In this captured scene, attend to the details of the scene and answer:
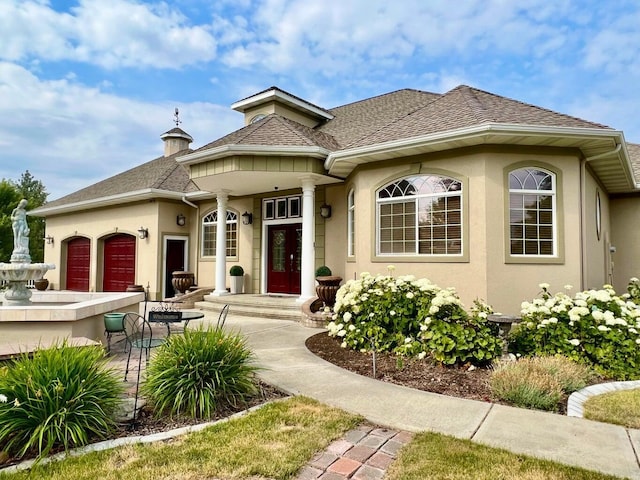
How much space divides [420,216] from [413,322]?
3080mm

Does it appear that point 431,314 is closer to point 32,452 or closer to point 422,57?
point 32,452

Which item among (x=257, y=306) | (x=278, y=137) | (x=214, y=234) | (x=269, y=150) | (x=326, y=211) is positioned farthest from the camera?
(x=214, y=234)

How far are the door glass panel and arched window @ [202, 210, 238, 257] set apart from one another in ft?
5.32

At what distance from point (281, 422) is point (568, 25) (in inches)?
430

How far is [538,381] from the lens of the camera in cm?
402

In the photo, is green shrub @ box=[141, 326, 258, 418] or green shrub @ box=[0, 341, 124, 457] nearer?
green shrub @ box=[0, 341, 124, 457]

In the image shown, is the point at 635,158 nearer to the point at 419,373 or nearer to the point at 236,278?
the point at 419,373

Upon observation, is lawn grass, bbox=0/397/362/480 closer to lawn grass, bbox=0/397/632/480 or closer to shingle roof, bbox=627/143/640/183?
lawn grass, bbox=0/397/632/480

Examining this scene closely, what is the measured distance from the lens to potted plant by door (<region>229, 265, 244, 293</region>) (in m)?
12.4

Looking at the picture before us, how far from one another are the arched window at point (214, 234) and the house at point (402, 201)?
6cm

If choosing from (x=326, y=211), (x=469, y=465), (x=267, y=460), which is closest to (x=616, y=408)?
(x=469, y=465)

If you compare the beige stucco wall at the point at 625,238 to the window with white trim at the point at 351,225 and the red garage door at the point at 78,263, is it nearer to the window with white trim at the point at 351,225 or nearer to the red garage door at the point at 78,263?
the window with white trim at the point at 351,225

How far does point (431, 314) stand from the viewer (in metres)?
5.55

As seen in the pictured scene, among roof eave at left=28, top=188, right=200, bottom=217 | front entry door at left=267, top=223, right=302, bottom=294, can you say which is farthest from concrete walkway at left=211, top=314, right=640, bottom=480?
roof eave at left=28, top=188, right=200, bottom=217
